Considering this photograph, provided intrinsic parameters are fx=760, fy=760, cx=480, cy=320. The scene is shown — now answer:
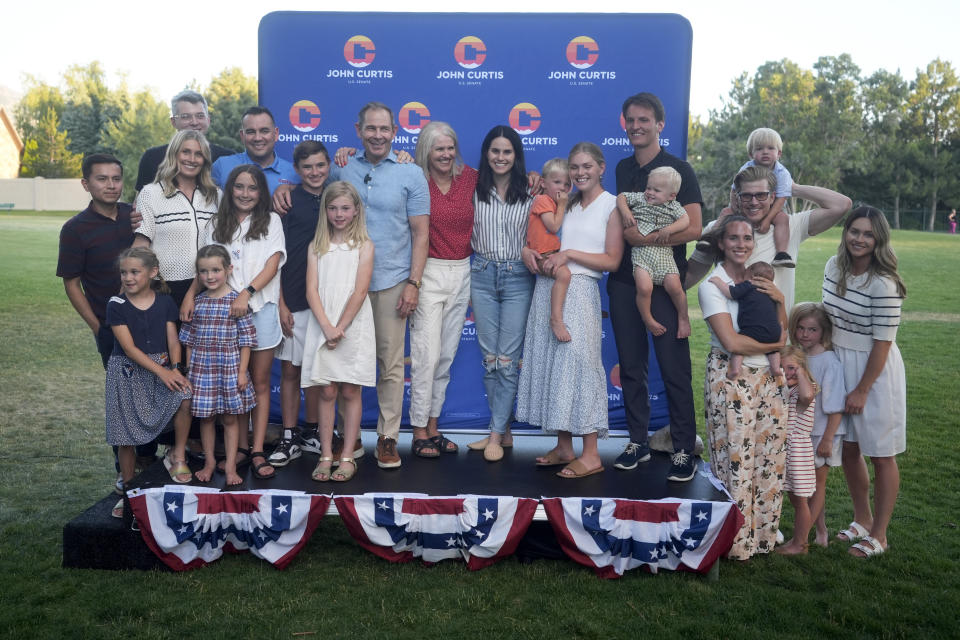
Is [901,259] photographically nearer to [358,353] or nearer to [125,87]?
[358,353]

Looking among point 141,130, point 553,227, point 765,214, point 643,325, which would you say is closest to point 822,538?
point 643,325

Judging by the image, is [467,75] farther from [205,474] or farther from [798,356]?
[205,474]

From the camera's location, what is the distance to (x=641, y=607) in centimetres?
321

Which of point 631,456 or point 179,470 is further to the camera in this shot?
point 631,456

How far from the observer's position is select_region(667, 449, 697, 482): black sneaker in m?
3.84

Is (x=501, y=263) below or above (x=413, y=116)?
below

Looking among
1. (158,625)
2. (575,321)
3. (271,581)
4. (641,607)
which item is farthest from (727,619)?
(158,625)

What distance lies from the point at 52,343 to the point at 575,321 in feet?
26.8

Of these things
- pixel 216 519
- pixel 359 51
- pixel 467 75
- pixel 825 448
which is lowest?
pixel 216 519

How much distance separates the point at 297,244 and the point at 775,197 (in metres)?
2.61

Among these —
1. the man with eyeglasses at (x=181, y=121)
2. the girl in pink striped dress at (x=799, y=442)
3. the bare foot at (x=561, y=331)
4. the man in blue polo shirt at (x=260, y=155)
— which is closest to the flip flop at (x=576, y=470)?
the bare foot at (x=561, y=331)

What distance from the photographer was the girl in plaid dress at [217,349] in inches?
146

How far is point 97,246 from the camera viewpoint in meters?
3.98

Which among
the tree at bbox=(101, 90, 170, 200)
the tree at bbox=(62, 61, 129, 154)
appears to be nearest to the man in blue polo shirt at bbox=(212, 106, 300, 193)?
the tree at bbox=(101, 90, 170, 200)
